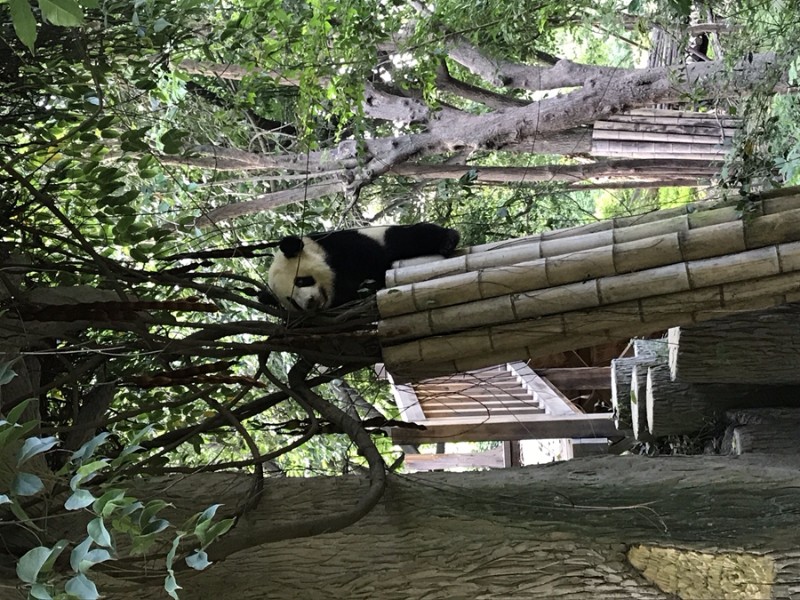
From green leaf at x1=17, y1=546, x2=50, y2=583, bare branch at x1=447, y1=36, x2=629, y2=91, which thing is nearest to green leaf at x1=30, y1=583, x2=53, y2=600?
green leaf at x1=17, y1=546, x2=50, y2=583

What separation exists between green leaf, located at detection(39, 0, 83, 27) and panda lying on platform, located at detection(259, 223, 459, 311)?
1438 mm

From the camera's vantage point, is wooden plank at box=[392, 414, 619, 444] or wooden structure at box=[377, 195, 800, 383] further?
wooden plank at box=[392, 414, 619, 444]

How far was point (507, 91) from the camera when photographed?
5.55 meters

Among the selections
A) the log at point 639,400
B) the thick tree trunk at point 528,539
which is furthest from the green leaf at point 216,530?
the log at point 639,400

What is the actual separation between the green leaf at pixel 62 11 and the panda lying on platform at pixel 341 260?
1438mm

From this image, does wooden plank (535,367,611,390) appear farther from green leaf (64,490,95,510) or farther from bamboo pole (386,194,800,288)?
green leaf (64,490,95,510)

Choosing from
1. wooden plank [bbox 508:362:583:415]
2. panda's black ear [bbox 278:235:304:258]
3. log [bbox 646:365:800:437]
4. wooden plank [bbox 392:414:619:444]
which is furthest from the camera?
wooden plank [bbox 508:362:583:415]

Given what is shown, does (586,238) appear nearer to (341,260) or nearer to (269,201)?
(341,260)

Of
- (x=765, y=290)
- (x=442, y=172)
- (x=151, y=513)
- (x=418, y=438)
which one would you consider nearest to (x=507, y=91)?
(x=442, y=172)

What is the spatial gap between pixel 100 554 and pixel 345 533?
3.21ft

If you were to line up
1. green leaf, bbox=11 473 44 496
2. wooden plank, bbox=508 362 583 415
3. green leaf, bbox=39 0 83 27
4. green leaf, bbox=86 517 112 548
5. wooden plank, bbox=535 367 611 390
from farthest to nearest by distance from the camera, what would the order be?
wooden plank, bbox=535 367 611 390 < wooden plank, bbox=508 362 583 415 < green leaf, bbox=11 473 44 496 < green leaf, bbox=86 517 112 548 < green leaf, bbox=39 0 83 27

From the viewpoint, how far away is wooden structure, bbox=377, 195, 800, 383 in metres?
1.78

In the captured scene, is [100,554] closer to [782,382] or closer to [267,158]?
[782,382]

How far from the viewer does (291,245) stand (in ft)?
7.43
